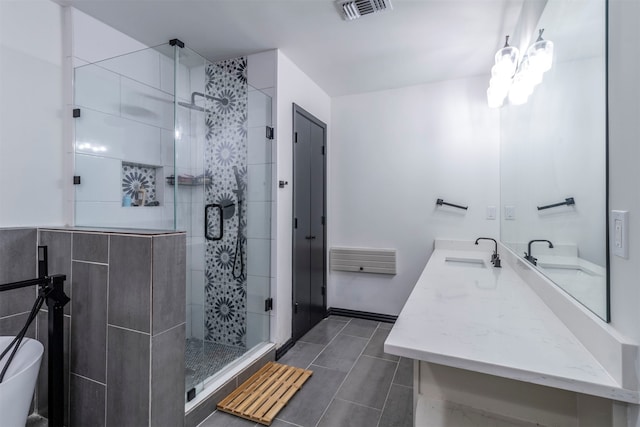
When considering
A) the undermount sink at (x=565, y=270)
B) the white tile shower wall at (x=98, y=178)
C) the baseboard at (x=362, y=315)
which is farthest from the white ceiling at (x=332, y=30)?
the baseboard at (x=362, y=315)

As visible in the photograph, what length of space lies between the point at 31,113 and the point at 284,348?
2387mm

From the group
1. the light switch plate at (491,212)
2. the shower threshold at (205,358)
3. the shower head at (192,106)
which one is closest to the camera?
the shower threshold at (205,358)

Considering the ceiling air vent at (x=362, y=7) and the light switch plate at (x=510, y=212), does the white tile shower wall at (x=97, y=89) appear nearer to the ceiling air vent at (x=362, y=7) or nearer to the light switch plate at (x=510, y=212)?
the ceiling air vent at (x=362, y=7)

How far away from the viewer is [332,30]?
7.32 feet

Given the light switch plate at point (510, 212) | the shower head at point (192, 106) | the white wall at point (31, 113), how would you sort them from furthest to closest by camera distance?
the light switch plate at point (510, 212)
the shower head at point (192, 106)
the white wall at point (31, 113)

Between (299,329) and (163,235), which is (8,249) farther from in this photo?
(299,329)

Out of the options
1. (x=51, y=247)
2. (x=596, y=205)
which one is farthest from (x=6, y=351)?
(x=596, y=205)

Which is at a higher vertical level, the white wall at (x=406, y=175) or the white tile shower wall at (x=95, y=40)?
the white tile shower wall at (x=95, y=40)

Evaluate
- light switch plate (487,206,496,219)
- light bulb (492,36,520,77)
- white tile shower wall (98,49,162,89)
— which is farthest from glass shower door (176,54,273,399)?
light switch plate (487,206,496,219)

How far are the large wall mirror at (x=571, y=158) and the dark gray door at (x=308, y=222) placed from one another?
5.91ft

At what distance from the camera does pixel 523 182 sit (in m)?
1.96

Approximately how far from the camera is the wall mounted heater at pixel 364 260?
3295mm

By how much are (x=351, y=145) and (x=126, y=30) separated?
2.28 meters

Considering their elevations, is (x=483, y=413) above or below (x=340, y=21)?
A: below
